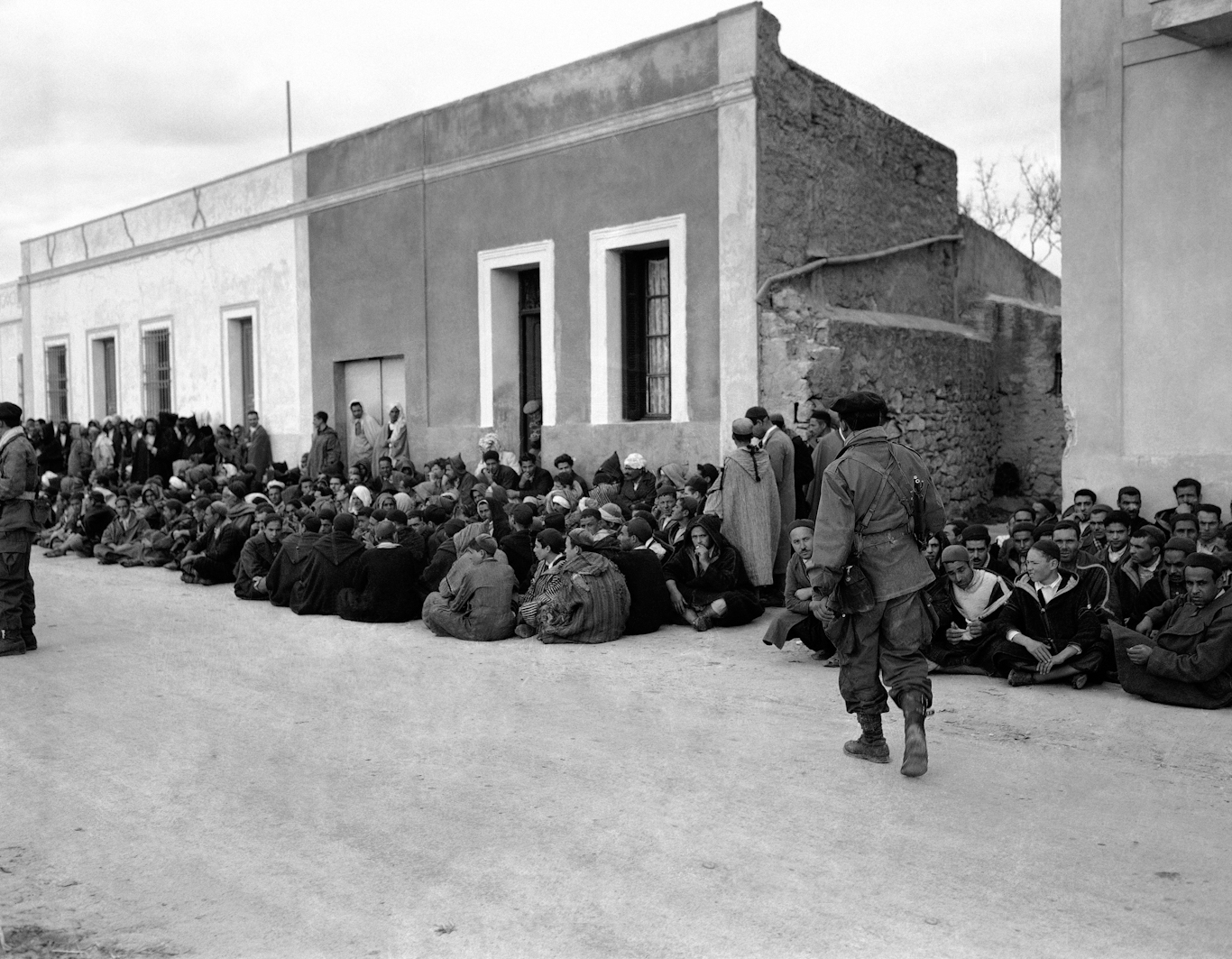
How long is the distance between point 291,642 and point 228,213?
1346cm

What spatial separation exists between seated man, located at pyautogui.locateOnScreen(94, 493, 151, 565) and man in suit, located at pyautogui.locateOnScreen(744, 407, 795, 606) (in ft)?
25.3

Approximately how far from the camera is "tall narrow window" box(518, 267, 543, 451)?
51.6ft

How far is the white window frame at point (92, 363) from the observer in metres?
23.6

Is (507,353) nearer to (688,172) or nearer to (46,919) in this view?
(688,172)

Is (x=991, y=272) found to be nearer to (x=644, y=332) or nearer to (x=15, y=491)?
(x=644, y=332)

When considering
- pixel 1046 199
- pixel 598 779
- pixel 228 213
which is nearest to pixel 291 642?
pixel 598 779

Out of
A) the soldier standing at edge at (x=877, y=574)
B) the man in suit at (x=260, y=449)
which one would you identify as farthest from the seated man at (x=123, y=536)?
the soldier standing at edge at (x=877, y=574)

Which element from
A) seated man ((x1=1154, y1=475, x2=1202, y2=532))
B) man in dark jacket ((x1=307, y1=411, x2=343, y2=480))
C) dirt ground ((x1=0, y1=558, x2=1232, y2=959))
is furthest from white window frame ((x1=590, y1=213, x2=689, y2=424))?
dirt ground ((x1=0, y1=558, x2=1232, y2=959))

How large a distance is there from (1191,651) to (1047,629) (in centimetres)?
83

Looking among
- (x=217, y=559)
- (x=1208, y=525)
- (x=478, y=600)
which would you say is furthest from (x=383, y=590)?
(x=1208, y=525)

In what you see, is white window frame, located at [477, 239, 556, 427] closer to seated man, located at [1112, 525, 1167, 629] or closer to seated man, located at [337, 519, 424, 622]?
seated man, located at [337, 519, 424, 622]

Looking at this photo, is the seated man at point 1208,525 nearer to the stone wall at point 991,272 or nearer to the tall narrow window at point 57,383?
the stone wall at point 991,272

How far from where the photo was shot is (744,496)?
9703mm

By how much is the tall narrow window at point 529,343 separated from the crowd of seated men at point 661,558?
777 millimetres
